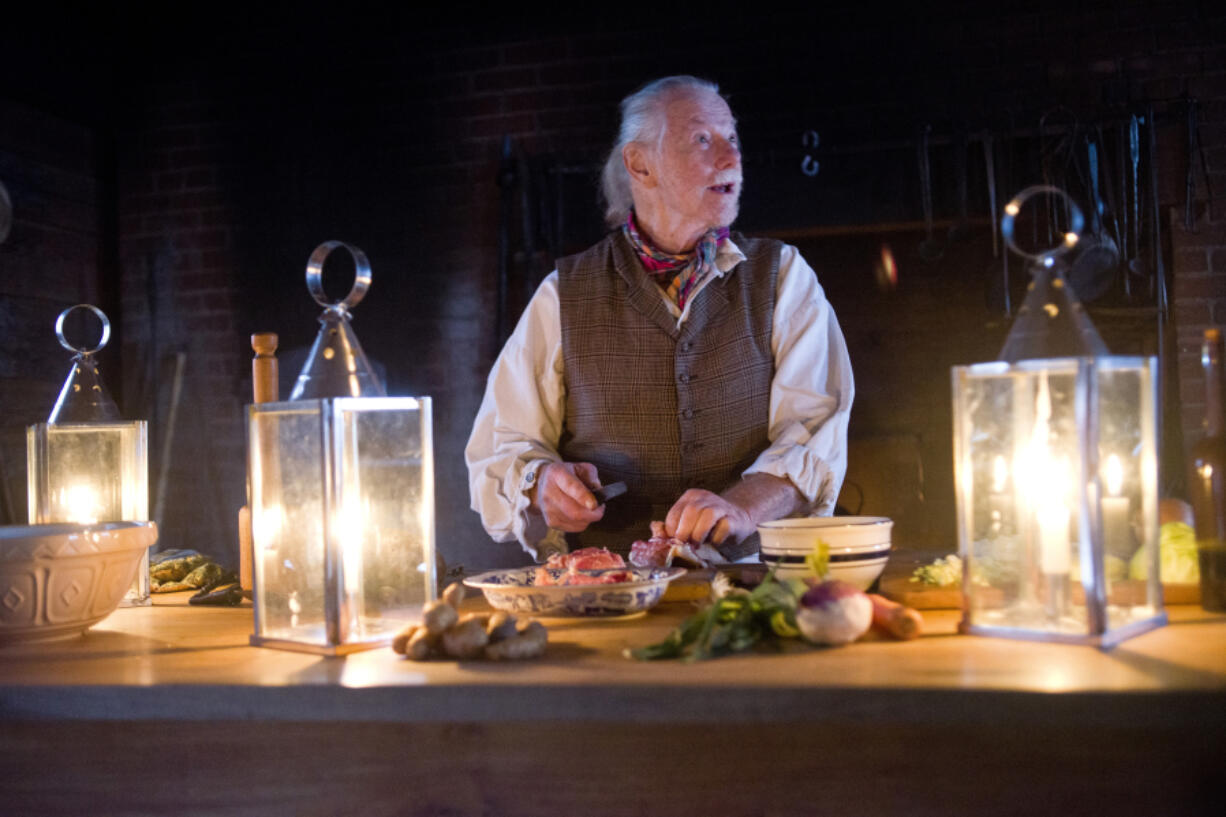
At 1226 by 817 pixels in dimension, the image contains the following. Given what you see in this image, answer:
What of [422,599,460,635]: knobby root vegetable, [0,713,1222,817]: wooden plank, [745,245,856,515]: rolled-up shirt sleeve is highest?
[745,245,856,515]: rolled-up shirt sleeve

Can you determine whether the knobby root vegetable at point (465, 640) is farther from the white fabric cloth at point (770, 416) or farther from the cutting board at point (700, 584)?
the white fabric cloth at point (770, 416)

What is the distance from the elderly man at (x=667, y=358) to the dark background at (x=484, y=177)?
4.67 feet

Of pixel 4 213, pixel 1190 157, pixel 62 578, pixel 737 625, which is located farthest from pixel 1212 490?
pixel 4 213

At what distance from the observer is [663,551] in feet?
5.67

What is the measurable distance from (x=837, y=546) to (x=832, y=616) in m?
0.20

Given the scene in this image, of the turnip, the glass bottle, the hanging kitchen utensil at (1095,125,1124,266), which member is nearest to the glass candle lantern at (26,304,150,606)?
the turnip

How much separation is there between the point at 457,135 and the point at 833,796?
346 centimetres

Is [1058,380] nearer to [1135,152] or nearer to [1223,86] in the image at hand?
[1135,152]

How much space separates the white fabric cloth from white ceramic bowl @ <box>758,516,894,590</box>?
67 cm

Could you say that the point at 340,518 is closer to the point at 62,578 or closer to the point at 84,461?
the point at 62,578

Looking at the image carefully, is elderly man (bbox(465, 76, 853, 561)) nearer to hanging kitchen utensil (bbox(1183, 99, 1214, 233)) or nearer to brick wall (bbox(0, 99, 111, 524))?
hanging kitchen utensil (bbox(1183, 99, 1214, 233))

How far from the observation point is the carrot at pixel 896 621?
1.12 meters

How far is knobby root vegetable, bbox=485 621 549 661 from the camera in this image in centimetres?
107

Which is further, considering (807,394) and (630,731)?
(807,394)
